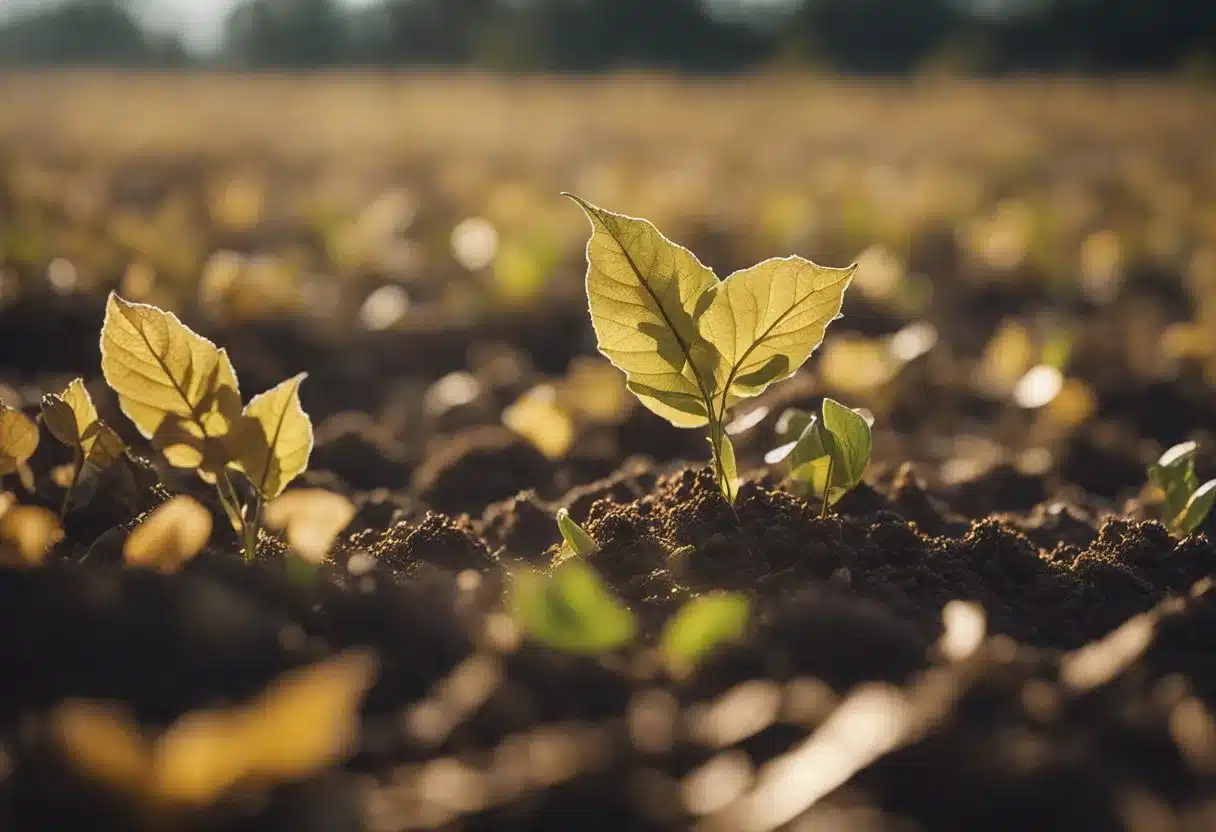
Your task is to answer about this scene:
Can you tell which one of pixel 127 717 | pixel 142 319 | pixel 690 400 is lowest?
pixel 127 717

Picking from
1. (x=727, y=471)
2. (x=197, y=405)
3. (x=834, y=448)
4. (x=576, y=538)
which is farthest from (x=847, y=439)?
(x=197, y=405)

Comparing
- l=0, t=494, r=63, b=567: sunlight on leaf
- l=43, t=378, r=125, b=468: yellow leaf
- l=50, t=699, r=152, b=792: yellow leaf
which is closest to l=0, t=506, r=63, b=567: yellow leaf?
l=0, t=494, r=63, b=567: sunlight on leaf

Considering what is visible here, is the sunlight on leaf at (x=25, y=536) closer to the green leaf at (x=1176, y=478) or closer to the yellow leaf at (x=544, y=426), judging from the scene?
the yellow leaf at (x=544, y=426)

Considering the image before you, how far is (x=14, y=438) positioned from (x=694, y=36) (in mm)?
31928

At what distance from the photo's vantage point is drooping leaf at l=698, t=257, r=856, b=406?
1.21 metres

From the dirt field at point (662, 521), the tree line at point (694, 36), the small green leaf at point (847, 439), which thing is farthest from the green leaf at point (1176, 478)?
the tree line at point (694, 36)

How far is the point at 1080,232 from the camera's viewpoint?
445cm

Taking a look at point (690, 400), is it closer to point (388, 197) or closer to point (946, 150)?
point (388, 197)

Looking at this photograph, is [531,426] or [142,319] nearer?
[142,319]

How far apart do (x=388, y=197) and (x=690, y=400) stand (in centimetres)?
430

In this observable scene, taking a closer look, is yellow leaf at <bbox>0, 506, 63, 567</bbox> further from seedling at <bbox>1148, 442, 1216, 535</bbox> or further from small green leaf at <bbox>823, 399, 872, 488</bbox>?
seedling at <bbox>1148, 442, 1216, 535</bbox>

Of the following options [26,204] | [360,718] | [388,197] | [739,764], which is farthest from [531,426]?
[388,197]

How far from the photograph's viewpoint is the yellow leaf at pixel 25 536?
1.16 metres

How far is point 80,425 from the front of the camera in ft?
4.43
